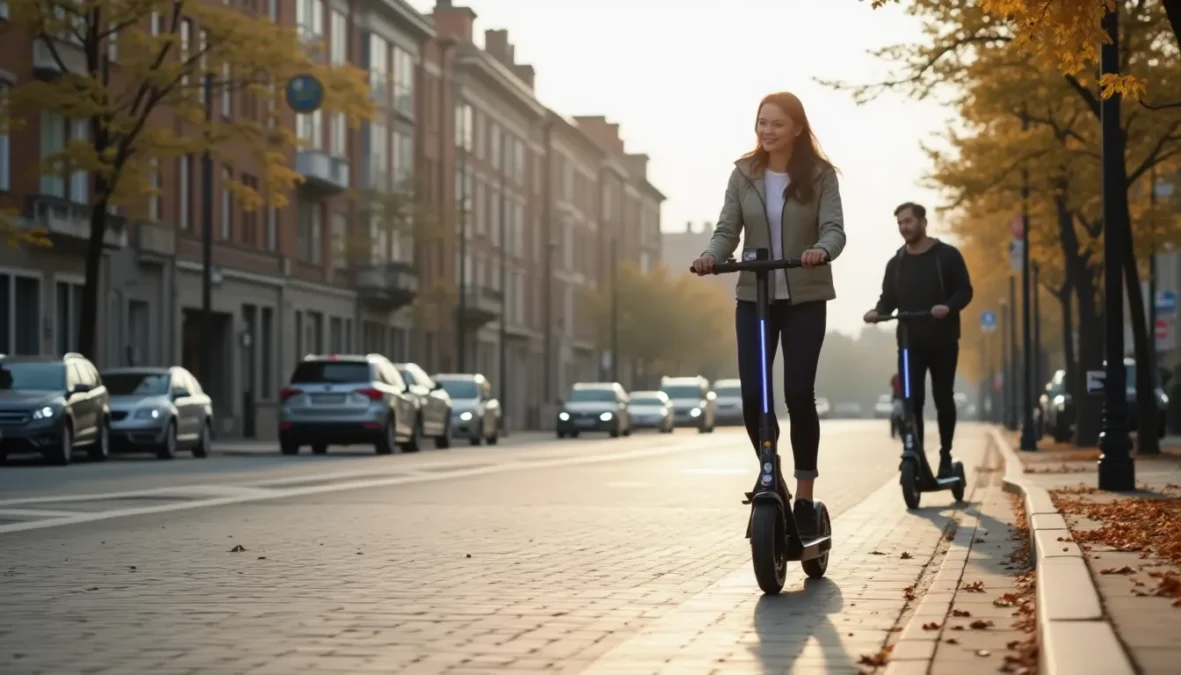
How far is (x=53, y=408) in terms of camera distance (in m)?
27.8

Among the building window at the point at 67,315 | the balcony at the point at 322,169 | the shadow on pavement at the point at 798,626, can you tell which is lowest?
the shadow on pavement at the point at 798,626

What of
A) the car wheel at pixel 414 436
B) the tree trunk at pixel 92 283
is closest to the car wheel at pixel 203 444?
the tree trunk at pixel 92 283

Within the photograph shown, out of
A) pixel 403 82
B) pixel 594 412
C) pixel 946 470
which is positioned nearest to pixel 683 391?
pixel 403 82

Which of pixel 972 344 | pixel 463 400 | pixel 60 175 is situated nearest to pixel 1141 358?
pixel 60 175

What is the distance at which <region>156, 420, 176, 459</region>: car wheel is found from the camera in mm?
31844

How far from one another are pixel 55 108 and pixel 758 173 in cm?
2630

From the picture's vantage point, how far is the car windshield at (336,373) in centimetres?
3475

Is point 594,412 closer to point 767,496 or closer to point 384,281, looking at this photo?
point 384,281

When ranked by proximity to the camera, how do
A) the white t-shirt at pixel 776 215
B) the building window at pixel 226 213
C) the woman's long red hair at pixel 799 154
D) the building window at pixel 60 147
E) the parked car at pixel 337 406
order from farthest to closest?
the building window at pixel 226 213 < the building window at pixel 60 147 < the parked car at pixel 337 406 < the woman's long red hair at pixel 799 154 < the white t-shirt at pixel 776 215

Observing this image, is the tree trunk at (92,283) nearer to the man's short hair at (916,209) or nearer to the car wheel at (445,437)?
the car wheel at (445,437)

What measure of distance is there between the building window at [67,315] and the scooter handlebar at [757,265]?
3485cm

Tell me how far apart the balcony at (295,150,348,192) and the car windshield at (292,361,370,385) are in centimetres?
2168

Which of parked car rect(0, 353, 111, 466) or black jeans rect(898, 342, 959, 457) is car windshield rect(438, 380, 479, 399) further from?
black jeans rect(898, 342, 959, 457)

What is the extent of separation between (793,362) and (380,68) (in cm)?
5699
